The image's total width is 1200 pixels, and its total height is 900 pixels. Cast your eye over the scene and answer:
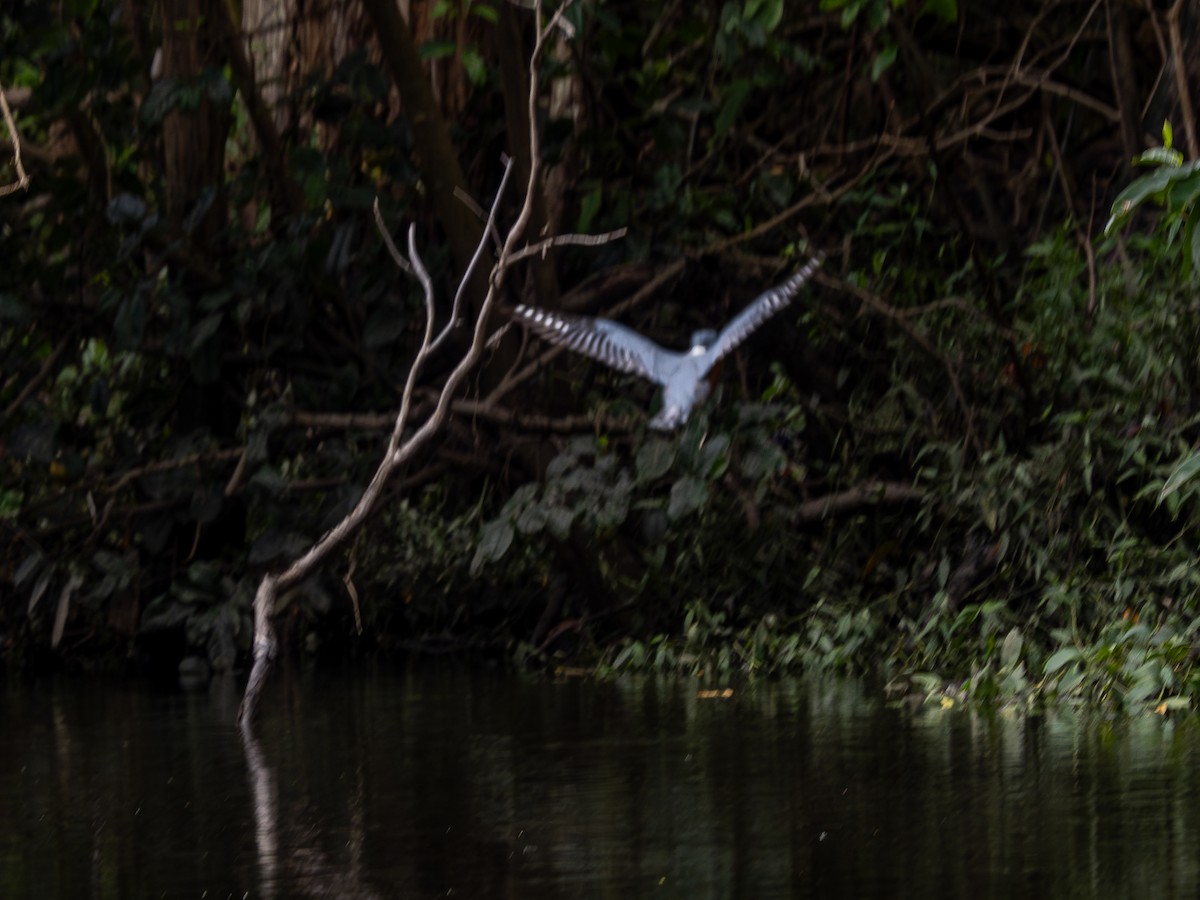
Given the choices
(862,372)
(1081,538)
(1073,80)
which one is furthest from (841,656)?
(1073,80)

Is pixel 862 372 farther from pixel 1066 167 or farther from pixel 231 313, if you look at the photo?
pixel 231 313

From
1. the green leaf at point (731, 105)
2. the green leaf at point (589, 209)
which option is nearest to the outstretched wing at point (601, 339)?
the green leaf at point (589, 209)

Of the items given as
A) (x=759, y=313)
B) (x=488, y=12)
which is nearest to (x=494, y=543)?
(x=759, y=313)

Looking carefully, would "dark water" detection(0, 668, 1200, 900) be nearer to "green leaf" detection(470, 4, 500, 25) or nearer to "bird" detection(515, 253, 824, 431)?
"bird" detection(515, 253, 824, 431)

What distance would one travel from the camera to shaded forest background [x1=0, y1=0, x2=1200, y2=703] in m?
6.96

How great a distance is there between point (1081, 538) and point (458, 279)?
2.61 metres

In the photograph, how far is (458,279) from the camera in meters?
7.78

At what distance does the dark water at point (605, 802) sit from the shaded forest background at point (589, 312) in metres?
1.36

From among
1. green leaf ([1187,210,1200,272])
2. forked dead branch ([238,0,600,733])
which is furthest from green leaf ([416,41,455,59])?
green leaf ([1187,210,1200,272])

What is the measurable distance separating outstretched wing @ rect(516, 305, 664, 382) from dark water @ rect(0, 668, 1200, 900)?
1.23 meters

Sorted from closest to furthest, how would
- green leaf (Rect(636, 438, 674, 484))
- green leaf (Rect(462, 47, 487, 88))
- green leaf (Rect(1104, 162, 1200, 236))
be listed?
green leaf (Rect(1104, 162, 1200, 236))
green leaf (Rect(636, 438, 674, 484))
green leaf (Rect(462, 47, 487, 88))

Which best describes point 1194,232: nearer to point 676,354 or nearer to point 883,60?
point 676,354

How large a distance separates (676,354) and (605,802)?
298 cm

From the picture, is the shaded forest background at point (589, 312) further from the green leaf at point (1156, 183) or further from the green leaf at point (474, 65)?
the green leaf at point (1156, 183)
